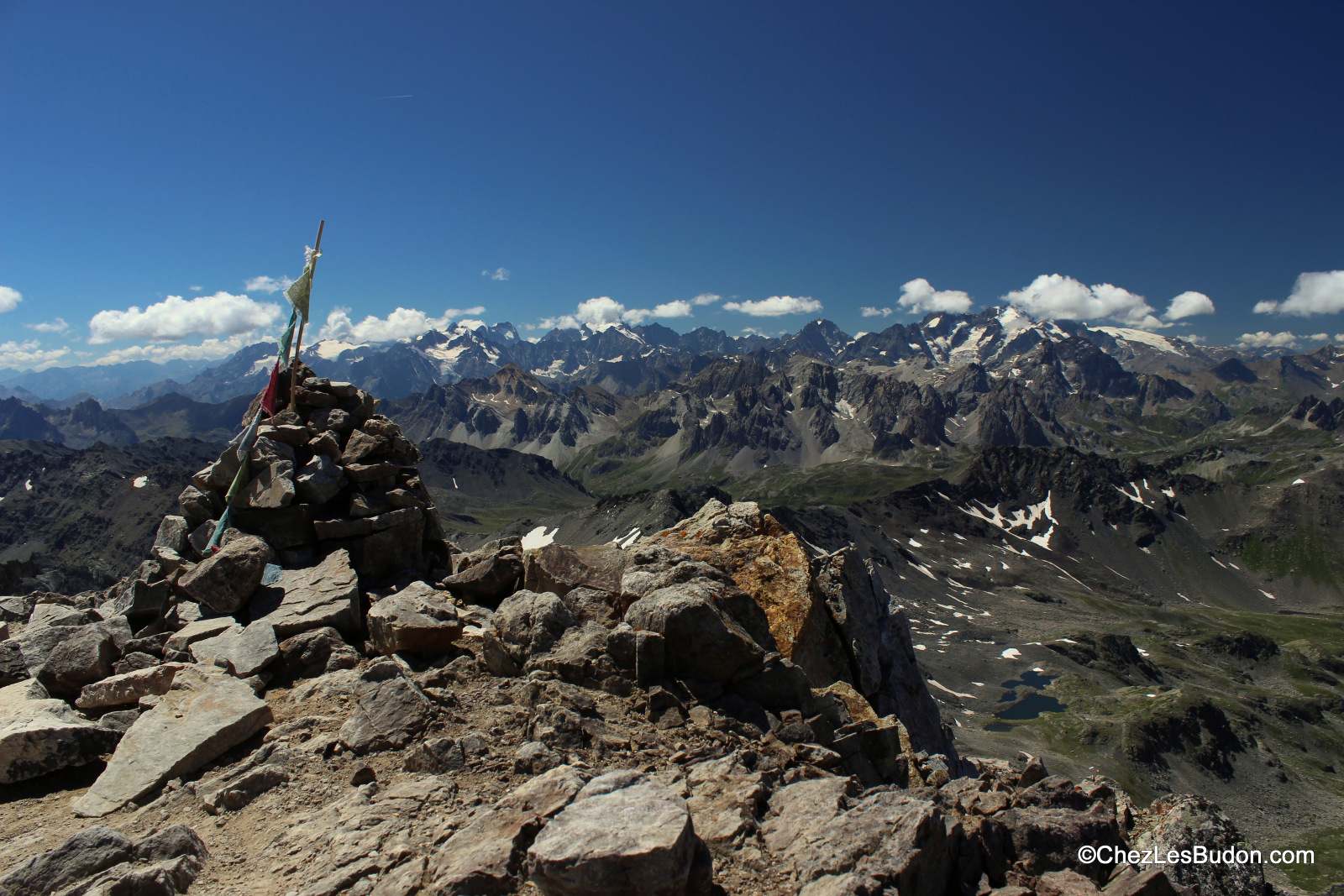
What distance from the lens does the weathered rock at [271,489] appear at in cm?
1794

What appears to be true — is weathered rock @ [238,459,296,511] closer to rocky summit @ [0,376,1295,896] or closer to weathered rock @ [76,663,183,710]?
rocky summit @ [0,376,1295,896]

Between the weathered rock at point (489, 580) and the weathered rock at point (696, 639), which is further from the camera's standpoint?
the weathered rock at point (489, 580)

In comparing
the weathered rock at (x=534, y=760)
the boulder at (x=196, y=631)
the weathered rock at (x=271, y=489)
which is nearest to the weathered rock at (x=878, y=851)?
the weathered rock at (x=534, y=760)

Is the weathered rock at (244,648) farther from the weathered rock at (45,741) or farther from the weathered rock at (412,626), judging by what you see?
the weathered rock at (45,741)

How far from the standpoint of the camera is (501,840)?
25.2 ft

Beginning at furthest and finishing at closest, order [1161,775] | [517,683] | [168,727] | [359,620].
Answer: [1161,775] → [359,620] → [517,683] → [168,727]

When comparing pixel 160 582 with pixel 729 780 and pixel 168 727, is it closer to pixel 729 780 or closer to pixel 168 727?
pixel 168 727

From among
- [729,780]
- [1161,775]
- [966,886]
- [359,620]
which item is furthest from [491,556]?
[1161,775]

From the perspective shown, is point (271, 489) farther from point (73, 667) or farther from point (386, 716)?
point (386, 716)

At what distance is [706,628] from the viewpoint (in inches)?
516

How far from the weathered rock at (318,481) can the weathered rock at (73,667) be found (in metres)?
6.31

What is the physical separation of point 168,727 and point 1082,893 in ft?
48.5

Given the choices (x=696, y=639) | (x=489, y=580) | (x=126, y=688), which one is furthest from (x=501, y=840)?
(x=489, y=580)

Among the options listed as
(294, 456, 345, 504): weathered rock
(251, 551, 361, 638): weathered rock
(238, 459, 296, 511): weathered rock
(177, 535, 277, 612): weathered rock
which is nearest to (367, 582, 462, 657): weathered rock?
(251, 551, 361, 638): weathered rock
